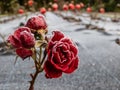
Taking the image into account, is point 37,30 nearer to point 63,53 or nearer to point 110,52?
point 63,53

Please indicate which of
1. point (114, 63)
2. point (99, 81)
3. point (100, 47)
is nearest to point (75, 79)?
point (99, 81)

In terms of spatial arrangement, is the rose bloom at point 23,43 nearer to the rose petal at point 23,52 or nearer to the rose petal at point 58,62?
the rose petal at point 23,52

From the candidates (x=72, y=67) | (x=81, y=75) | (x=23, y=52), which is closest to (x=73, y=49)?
(x=72, y=67)

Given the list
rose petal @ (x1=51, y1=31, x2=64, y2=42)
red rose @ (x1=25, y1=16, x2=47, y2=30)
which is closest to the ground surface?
red rose @ (x1=25, y1=16, x2=47, y2=30)

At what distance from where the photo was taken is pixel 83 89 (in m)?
4.09

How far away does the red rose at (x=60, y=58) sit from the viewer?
2.26 metres

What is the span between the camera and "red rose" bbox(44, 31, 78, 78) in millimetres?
2262

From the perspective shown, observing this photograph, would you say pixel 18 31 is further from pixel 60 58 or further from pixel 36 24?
pixel 60 58

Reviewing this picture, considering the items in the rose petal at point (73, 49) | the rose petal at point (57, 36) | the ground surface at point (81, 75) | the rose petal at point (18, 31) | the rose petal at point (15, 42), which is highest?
the rose petal at point (18, 31)

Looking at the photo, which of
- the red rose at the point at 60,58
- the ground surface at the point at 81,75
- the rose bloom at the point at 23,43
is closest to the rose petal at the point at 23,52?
the rose bloom at the point at 23,43

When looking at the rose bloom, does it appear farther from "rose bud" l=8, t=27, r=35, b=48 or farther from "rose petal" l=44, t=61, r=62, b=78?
"rose petal" l=44, t=61, r=62, b=78

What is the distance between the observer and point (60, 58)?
2279 mm

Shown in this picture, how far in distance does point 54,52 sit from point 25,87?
1.90m

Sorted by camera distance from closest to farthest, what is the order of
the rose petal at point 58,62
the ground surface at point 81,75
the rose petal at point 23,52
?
the rose petal at point 58,62 → the rose petal at point 23,52 → the ground surface at point 81,75
